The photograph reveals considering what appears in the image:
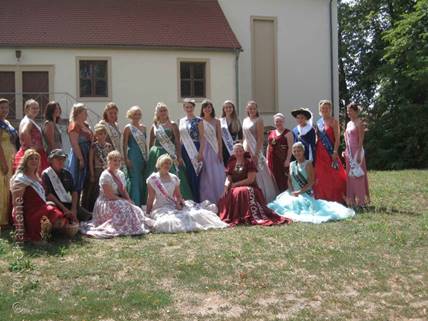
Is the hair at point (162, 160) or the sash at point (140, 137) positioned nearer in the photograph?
the hair at point (162, 160)

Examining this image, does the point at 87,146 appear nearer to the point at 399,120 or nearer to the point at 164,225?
the point at 164,225

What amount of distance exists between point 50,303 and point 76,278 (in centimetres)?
65

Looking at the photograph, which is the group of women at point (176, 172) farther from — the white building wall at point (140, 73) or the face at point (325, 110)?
the white building wall at point (140, 73)

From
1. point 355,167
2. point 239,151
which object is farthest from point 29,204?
point 355,167

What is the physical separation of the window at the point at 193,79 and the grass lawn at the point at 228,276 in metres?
15.0

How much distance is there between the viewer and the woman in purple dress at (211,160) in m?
9.44

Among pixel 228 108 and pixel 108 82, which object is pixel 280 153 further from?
pixel 108 82

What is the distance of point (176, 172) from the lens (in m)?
9.24

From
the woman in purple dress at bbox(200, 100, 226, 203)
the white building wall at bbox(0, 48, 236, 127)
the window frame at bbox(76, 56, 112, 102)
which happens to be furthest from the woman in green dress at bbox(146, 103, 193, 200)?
the window frame at bbox(76, 56, 112, 102)

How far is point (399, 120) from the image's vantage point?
26.8 meters

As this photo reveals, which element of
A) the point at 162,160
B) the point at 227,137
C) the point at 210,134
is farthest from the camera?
the point at 227,137

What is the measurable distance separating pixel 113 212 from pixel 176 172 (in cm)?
167

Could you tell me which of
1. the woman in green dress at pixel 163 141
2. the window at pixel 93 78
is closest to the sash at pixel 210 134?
the woman in green dress at pixel 163 141

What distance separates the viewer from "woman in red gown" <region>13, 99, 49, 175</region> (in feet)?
25.8
